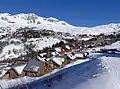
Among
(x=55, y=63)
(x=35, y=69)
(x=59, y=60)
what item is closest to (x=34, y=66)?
(x=35, y=69)

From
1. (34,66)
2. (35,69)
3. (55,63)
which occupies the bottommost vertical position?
(35,69)

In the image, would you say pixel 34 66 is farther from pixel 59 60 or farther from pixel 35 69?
pixel 59 60

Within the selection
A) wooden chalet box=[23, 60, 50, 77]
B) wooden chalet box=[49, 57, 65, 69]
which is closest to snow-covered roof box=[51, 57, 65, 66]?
wooden chalet box=[49, 57, 65, 69]

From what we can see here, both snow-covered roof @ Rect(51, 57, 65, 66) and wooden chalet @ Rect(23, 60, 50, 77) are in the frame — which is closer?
wooden chalet @ Rect(23, 60, 50, 77)

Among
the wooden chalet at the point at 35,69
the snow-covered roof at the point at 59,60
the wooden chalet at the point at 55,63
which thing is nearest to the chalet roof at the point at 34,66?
the wooden chalet at the point at 35,69

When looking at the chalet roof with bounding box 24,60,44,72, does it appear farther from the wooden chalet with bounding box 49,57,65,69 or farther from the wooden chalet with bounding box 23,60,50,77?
the wooden chalet with bounding box 49,57,65,69

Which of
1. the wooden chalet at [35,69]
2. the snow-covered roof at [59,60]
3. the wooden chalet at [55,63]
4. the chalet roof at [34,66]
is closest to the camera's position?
the wooden chalet at [35,69]

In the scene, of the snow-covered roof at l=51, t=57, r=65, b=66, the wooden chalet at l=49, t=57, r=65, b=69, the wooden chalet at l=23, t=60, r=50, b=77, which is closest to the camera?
the wooden chalet at l=23, t=60, r=50, b=77

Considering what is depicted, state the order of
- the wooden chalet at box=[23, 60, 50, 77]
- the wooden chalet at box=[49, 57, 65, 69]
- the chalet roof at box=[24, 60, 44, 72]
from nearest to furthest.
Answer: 1. the wooden chalet at box=[23, 60, 50, 77]
2. the chalet roof at box=[24, 60, 44, 72]
3. the wooden chalet at box=[49, 57, 65, 69]

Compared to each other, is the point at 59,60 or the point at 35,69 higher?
the point at 59,60

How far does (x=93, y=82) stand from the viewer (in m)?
24.4

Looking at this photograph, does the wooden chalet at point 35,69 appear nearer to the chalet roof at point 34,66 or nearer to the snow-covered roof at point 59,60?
the chalet roof at point 34,66

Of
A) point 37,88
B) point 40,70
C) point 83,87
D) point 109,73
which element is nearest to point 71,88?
point 83,87

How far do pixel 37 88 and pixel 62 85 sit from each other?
552 cm
